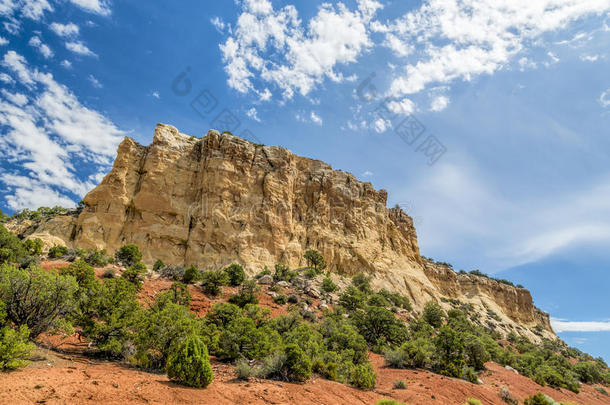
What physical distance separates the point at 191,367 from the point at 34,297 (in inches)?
252

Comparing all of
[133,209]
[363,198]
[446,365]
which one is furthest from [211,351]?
[363,198]

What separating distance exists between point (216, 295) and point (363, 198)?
36663 millimetres

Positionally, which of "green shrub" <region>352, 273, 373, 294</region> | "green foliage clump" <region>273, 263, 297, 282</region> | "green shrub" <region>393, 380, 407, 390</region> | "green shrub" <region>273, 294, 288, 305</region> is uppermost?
"green shrub" <region>352, 273, 373, 294</region>

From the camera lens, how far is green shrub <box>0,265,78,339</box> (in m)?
10.2

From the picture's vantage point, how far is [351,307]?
30844mm

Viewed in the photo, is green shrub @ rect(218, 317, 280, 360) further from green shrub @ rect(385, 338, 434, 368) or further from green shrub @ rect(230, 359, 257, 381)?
green shrub @ rect(385, 338, 434, 368)

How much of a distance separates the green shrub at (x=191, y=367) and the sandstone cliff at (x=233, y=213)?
29.0 meters

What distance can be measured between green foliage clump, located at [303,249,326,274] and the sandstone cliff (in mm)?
1382

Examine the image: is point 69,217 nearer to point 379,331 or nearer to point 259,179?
point 259,179

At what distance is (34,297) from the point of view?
1066cm

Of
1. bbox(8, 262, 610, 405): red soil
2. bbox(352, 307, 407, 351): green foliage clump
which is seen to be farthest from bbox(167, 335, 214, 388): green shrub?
bbox(352, 307, 407, 351): green foliage clump

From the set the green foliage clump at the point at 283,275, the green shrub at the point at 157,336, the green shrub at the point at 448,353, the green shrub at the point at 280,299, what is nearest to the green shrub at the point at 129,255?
the green foliage clump at the point at 283,275

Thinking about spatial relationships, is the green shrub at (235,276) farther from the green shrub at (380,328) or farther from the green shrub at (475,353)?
the green shrub at (475,353)

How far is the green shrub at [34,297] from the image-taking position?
10.2m
